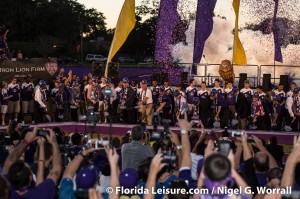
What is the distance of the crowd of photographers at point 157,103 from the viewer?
21.7m

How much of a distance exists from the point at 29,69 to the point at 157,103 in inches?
232

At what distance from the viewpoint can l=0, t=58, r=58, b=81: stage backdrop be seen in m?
25.5

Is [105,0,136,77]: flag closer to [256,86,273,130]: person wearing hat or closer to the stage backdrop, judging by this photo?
the stage backdrop

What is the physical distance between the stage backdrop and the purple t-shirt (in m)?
19.9

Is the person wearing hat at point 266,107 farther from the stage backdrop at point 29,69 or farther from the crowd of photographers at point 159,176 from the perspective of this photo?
the crowd of photographers at point 159,176

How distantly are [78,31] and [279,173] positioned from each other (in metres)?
83.6

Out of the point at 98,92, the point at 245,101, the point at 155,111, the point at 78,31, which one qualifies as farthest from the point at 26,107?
the point at 78,31

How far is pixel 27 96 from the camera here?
76.0 ft

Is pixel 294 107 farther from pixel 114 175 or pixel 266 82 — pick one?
pixel 114 175

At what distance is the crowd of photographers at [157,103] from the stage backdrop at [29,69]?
2.12m

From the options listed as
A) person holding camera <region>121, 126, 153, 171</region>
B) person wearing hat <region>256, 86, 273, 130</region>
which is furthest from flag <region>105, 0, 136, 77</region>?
person holding camera <region>121, 126, 153, 171</region>

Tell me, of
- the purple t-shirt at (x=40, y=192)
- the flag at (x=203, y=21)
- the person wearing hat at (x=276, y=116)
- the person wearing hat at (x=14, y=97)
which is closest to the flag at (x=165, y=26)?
the flag at (x=203, y=21)

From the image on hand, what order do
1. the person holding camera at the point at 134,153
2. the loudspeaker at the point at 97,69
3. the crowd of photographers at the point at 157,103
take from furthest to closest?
the loudspeaker at the point at 97,69, the crowd of photographers at the point at 157,103, the person holding camera at the point at 134,153

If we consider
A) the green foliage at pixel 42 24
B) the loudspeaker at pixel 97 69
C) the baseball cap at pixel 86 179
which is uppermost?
the green foliage at pixel 42 24
